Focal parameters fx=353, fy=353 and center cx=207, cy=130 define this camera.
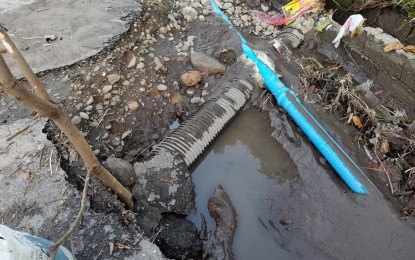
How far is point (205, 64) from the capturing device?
3.88 metres

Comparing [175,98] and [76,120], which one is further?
[175,98]

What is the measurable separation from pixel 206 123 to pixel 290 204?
1.05 m

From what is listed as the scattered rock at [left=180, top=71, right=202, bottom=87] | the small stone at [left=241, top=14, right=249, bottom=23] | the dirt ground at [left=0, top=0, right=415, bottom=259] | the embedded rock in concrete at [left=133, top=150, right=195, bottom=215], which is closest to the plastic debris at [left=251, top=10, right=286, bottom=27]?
the small stone at [left=241, top=14, right=249, bottom=23]

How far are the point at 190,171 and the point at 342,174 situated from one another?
4.36ft

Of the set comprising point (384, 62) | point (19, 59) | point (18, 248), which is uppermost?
point (19, 59)

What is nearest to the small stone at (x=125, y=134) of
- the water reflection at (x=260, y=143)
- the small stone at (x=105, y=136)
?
the small stone at (x=105, y=136)

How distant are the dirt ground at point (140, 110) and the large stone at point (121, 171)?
155 mm

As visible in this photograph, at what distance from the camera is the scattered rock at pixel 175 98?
145 inches

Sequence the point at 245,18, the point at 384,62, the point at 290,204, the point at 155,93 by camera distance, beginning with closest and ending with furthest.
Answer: the point at 290,204 → the point at 155,93 → the point at 384,62 → the point at 245,18

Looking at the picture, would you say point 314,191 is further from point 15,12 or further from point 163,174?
point 15,12

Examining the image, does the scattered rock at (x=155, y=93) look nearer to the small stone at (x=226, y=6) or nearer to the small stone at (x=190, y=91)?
the small stone at (x=190, y=91)

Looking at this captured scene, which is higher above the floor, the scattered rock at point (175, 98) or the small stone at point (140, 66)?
the small stone at point (140, 66)

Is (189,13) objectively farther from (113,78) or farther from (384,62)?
(384,62)

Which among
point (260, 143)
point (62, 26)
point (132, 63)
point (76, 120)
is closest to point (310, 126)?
point (260, 143)
